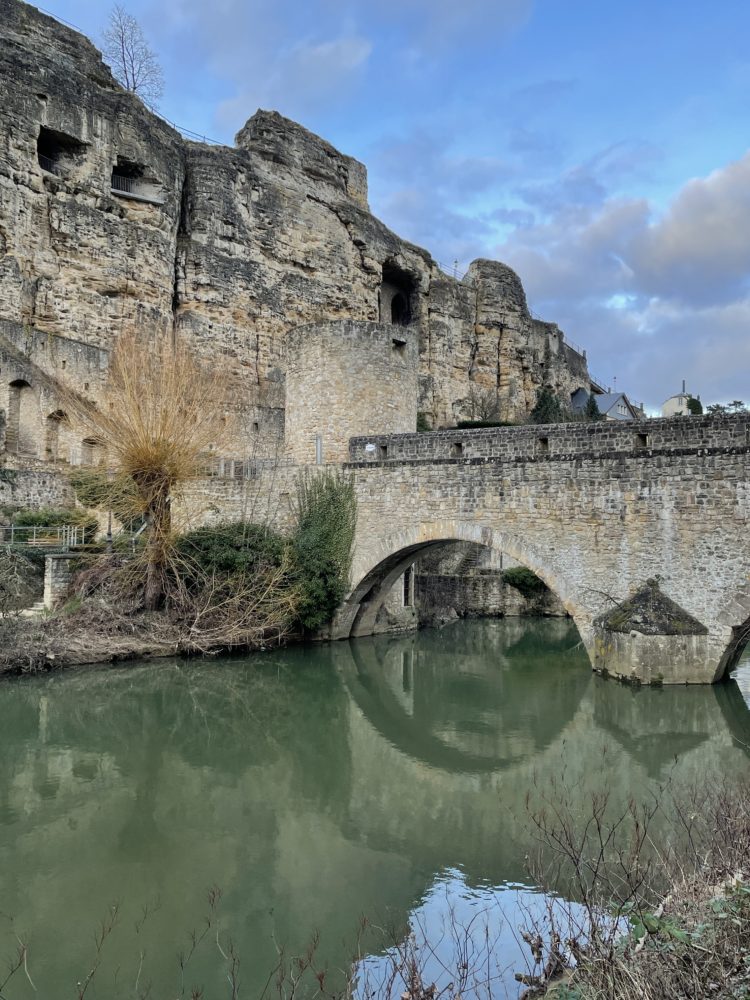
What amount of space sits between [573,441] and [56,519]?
10.3 m

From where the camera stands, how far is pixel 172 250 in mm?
24438

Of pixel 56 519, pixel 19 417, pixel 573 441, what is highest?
pixel 19 417

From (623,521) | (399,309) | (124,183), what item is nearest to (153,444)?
(623,521)

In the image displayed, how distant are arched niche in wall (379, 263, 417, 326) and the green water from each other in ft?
73.9

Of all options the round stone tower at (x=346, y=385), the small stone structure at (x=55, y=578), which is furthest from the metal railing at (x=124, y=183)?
the small stone structure at (x=55, y=578)

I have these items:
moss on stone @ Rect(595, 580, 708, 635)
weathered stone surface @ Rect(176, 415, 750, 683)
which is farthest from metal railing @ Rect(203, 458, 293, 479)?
moss on stone @ Rect(595, 580, 708, 635)

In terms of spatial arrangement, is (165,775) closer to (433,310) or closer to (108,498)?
(108,498)

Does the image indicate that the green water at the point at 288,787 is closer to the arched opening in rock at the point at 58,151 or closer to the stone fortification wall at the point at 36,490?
the stone fortification wall at the point at 36,490

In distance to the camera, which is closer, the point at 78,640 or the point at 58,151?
the point at 78,640

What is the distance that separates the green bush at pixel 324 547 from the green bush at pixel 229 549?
454 millimetres

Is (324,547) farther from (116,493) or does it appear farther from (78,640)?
(78,640)

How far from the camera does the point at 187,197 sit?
25547 mm

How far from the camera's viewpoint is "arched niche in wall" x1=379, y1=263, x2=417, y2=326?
3278 centimetres

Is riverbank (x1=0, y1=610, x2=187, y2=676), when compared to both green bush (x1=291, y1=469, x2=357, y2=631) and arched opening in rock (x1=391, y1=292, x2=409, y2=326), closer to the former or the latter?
green bush (x1=291, y1=469, x2=357, y2=631)
